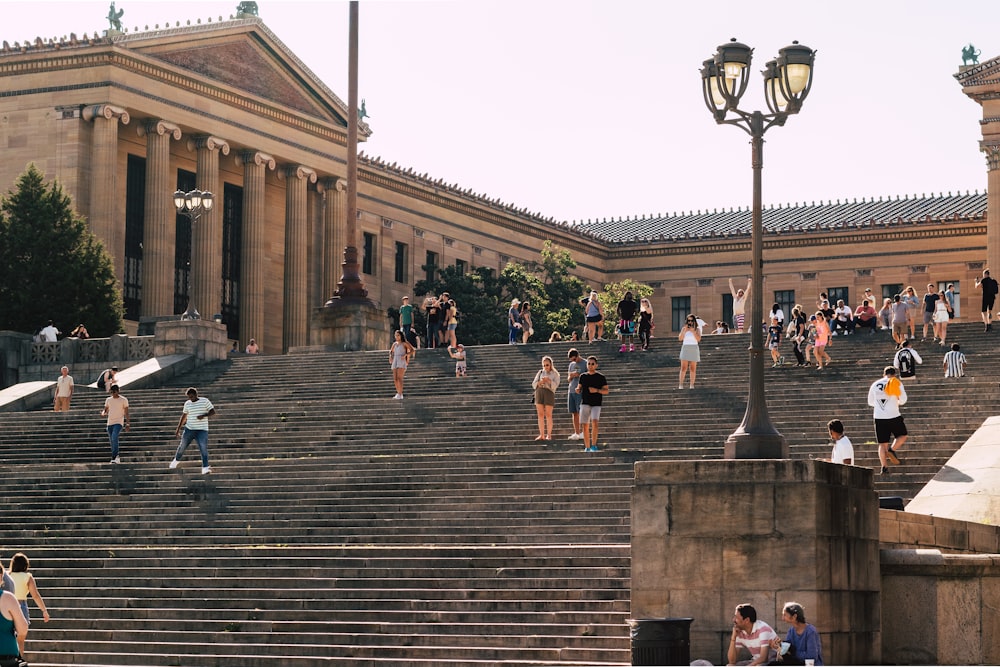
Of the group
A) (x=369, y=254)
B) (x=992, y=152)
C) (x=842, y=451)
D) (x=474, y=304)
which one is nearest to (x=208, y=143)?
(x=474, y=304)

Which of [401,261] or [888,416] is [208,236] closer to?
[401,261]

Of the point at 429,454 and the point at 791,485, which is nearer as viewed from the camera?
the point at 791,485

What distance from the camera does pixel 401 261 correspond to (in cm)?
7012

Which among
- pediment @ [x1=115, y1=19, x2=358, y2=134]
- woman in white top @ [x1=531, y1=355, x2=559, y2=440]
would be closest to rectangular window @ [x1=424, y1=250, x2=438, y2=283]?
pediment @ [x1=115, y1=19, x2=358, y2=134]

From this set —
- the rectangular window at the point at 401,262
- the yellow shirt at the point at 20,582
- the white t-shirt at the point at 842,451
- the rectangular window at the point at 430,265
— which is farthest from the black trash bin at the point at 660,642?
the rectangular window at the point at 401,262

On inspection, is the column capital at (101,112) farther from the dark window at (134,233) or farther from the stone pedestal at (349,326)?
the stone pedestal at (349,326)

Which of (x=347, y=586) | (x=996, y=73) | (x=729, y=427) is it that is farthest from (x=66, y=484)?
(x=996, y=73)

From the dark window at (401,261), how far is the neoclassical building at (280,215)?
8 cm

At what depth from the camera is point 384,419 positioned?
1188 inches

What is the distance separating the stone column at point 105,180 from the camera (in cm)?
5291

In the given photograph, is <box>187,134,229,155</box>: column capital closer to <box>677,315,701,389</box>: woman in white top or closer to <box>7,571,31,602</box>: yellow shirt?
<box>677,315,701,389</box>: woman in white top

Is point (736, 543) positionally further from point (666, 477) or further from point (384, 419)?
point (384, 419)

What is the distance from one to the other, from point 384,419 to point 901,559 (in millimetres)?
14149

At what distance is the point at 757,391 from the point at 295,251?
4617 cm
